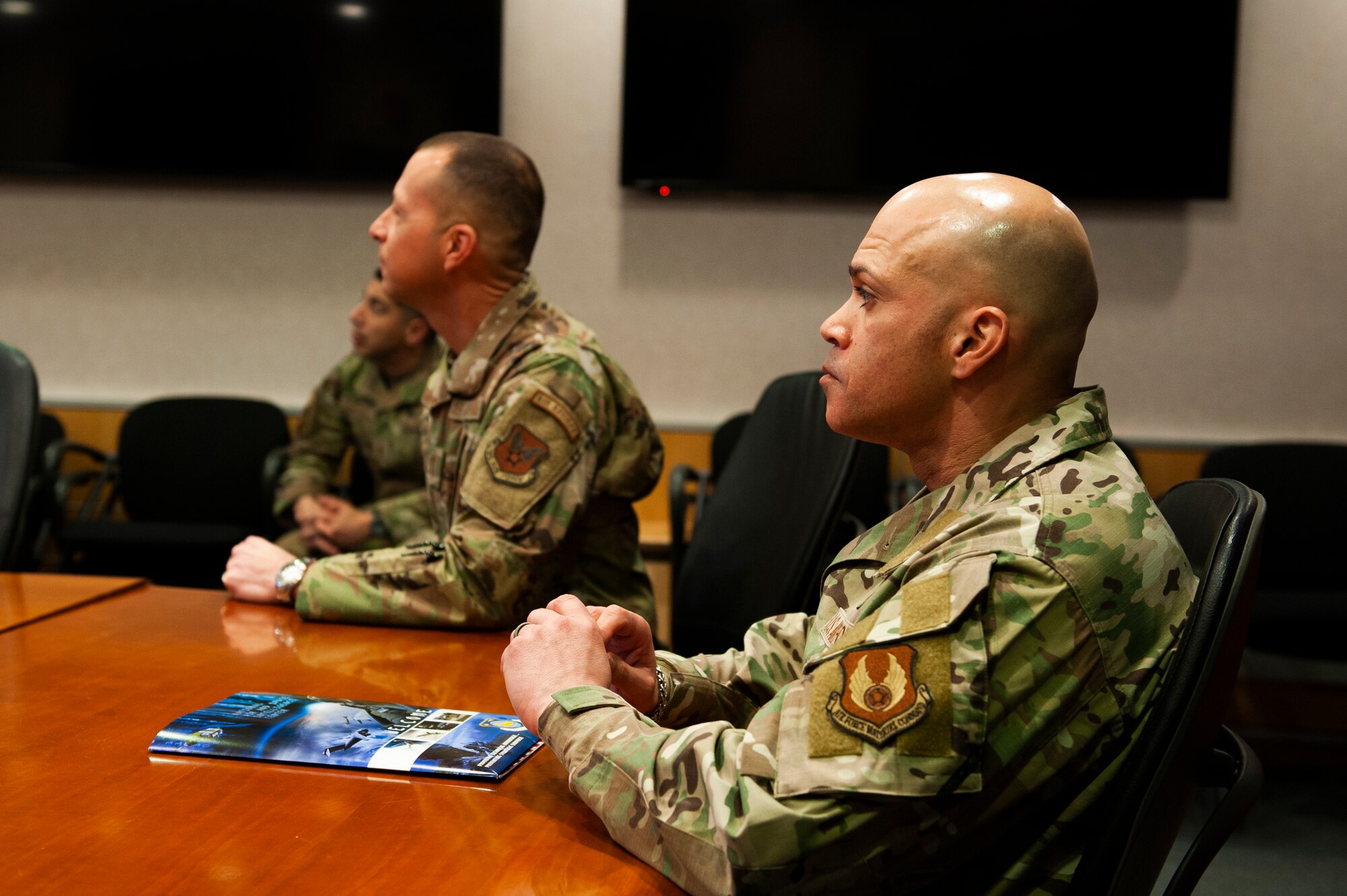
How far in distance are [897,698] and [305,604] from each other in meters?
1.06

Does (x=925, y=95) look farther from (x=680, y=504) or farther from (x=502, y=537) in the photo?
(x=502, y=537)

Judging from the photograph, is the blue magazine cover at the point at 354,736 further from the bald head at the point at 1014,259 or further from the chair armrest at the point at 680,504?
the chair armrest at the point at 680,504

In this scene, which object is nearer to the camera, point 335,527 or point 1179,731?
point 1179,731

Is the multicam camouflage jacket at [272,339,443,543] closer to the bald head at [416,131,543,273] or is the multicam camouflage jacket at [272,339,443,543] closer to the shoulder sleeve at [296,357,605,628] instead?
the bald head at [416,131,543,273]

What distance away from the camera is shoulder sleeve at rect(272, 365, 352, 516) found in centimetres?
357

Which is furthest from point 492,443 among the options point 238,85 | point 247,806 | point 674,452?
point 238,85

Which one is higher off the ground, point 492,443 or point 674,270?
point 674,270

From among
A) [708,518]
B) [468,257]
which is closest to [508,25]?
[468,257]

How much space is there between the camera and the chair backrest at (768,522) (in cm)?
158

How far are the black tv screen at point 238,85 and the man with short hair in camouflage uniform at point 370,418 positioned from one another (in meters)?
0.78

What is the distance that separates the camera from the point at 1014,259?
39.4 inches

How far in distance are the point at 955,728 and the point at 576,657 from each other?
0.40 metres

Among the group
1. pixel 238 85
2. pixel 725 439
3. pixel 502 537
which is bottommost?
pixel 725 439

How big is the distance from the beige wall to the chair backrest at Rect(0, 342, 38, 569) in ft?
6.73
